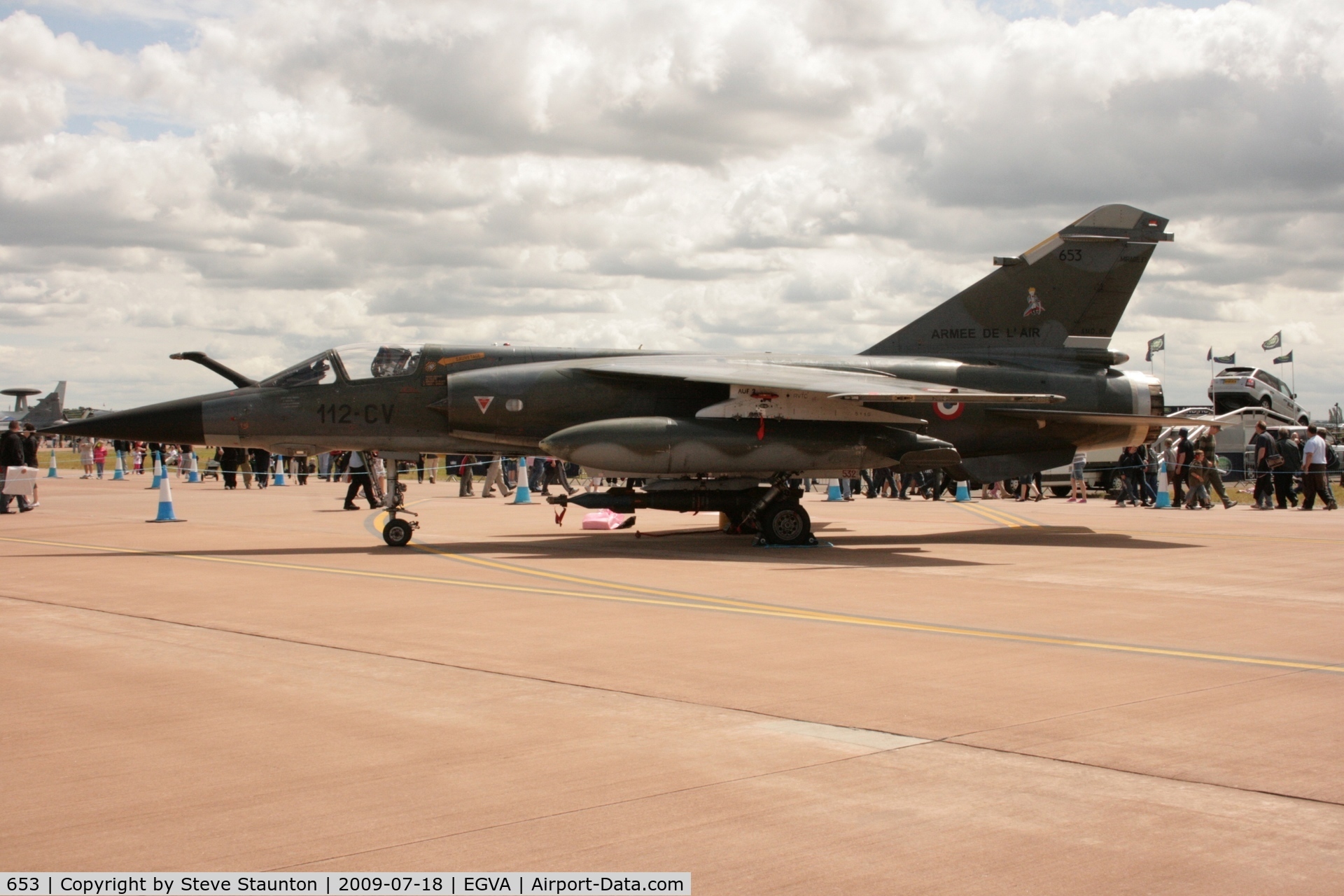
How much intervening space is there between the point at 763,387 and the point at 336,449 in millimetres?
5903

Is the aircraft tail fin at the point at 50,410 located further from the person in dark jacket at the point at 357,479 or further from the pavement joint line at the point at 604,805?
the pavement joint line at the point at 604,805

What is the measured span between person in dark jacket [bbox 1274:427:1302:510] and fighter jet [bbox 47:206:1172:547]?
7914 mm

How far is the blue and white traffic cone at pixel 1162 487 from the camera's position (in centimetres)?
2423

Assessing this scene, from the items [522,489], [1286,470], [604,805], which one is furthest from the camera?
[522,489]

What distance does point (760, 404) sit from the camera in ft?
50.0

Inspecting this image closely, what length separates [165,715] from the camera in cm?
581

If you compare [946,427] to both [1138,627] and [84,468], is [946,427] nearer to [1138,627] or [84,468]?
[1138,627]

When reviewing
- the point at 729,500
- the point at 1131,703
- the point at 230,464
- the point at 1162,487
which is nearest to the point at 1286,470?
the point at 1162,487

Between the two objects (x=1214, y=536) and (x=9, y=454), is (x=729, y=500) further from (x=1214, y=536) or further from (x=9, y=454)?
(x=9, y=454)

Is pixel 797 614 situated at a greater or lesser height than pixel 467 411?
lesser

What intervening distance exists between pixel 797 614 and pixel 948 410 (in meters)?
8.13

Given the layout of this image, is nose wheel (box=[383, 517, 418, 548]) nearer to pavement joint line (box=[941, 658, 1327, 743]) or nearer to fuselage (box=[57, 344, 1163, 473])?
fuselage (box=[57, 344, 1163, 473])

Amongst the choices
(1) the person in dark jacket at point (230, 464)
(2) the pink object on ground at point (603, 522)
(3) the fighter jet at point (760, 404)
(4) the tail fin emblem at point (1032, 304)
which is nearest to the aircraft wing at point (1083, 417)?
(3) the fighter jet at point (760, 404)

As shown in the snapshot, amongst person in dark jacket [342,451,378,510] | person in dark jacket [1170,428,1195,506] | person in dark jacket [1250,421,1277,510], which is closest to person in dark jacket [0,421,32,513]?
person in dark jacket [342,451,378,510]
